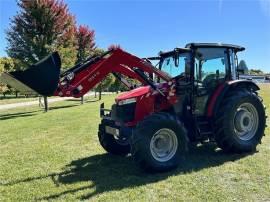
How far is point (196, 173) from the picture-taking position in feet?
22.0

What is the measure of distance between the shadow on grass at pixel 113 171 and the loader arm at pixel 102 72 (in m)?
1.51

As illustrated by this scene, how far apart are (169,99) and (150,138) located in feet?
3.85

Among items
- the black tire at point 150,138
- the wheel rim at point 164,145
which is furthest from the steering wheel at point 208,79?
the wheel rim at point 164,145

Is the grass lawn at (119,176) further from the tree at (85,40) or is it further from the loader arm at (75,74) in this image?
the tree at (85,40)

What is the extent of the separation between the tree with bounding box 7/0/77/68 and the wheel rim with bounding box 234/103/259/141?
1532cm

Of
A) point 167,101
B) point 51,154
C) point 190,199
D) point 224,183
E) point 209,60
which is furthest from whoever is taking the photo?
point 51,154

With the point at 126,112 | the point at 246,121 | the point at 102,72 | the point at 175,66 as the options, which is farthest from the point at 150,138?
the point at 246,121

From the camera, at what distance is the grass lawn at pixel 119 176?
571 centimetres

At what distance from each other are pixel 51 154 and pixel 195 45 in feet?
13.5

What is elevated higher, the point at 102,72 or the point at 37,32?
Result: the point at 37,32

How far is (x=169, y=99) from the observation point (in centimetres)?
759

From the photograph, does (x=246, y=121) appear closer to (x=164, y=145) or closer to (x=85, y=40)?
(x=164, y=145)

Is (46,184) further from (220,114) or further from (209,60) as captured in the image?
(209,60)

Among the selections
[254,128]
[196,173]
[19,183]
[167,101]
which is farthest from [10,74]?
[254,128]
